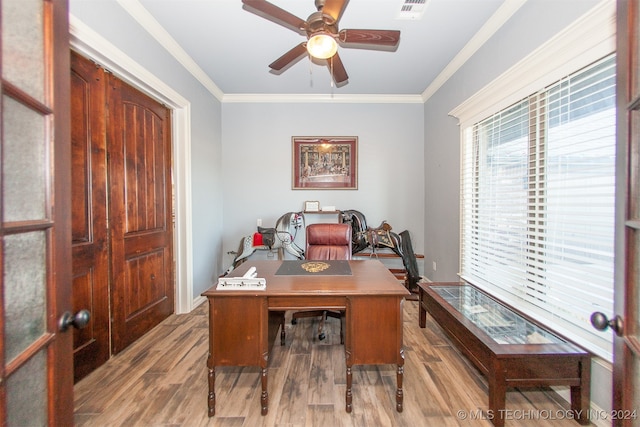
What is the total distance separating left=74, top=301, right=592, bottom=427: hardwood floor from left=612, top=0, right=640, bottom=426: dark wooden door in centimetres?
93

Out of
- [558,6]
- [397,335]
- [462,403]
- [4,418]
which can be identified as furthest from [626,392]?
[558,6]

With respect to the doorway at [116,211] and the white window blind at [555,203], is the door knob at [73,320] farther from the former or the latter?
the white window blind at [555,203]

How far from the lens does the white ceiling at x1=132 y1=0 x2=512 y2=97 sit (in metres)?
2.07

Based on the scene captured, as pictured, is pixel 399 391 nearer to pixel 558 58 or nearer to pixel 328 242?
pixel 328 242

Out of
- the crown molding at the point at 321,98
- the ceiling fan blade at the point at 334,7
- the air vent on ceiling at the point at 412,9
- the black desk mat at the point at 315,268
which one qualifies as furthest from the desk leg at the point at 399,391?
the crown molding at the point at 321,98

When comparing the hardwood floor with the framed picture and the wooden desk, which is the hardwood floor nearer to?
the wooden desk

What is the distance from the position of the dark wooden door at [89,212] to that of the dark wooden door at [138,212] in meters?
0.08

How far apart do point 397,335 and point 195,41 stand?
311 cm

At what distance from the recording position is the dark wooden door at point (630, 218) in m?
0.74

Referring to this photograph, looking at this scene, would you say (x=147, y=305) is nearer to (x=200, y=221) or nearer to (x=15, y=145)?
(x=200, y=221)

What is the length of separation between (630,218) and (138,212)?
3.01 metres

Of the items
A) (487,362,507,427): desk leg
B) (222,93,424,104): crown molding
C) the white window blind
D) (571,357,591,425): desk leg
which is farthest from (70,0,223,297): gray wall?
(571,357,591,425): desk leg

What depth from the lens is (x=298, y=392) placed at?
5.50 ft

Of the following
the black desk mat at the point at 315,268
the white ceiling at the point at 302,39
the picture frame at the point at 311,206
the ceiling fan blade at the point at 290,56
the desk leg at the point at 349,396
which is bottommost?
the desk leg at the point at 349,396
